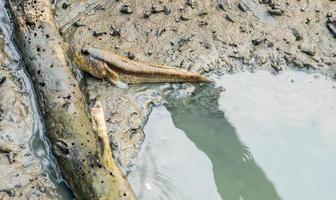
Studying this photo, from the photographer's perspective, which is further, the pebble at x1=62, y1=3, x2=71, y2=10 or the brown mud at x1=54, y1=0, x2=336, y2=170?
the pebble at x1=62, y1=3, x2=71, y2=10

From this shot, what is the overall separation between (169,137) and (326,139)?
1.26 m

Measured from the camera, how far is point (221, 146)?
4.25 meters

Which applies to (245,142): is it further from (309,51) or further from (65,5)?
(65,5)

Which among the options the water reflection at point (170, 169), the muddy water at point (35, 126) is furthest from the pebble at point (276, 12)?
the muddy water at point (35, 126)

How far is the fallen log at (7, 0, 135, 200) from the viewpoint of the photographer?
3662 mm

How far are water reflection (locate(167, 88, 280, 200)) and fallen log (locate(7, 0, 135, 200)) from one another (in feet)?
2.48

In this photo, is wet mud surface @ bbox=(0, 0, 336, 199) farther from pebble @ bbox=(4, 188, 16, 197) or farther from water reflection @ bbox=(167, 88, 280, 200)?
pebble @ bbox=(4, 188, 16, 197)

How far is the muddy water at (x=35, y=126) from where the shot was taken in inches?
153

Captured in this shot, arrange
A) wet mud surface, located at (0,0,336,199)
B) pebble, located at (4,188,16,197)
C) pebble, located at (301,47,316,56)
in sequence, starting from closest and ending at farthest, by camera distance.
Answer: pebble, located at (4,188,16,197)
wet mud surface, located at (0,0,336,199)
pebble, located at (301,47,316,56)

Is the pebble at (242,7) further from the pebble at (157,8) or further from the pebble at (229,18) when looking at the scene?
the pebble at (157,8)

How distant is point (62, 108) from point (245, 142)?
143 cm

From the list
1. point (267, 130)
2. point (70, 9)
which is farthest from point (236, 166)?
point (70, 9)

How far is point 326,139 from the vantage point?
4.35 metres

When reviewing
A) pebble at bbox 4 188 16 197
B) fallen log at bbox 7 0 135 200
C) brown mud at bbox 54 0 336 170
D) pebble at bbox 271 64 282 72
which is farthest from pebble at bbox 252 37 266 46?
pebble at bbox 4 188 16 197
